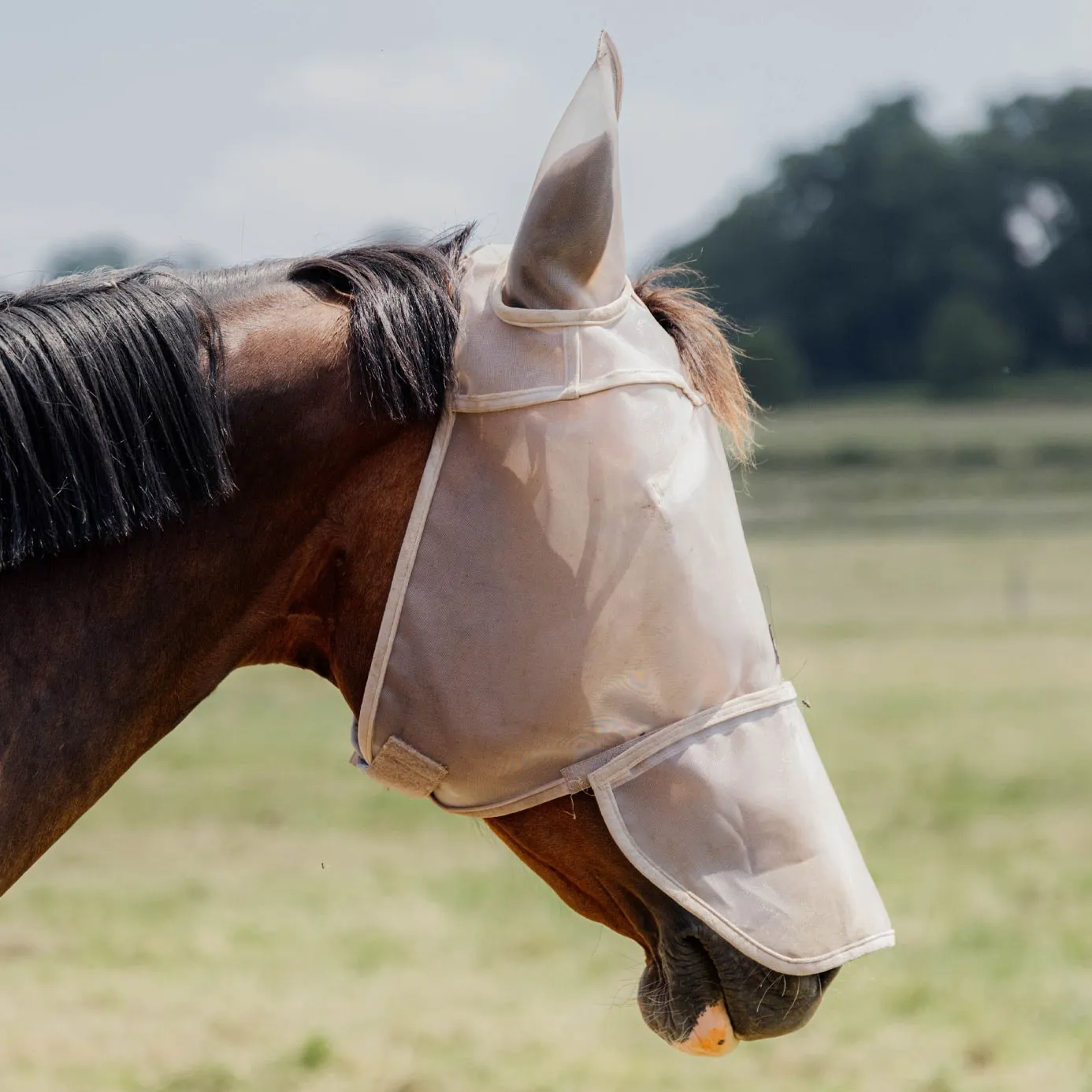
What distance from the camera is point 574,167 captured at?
1.42 metres

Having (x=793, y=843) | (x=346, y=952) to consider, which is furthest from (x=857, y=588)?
(x=793, y=843)

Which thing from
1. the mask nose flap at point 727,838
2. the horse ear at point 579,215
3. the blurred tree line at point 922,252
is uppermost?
the horse ear at point 579,215

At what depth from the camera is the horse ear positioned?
1.42 m

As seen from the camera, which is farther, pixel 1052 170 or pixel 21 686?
pixel 1052 170

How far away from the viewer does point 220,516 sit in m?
1.49

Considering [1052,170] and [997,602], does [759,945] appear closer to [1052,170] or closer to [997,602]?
[997,602]

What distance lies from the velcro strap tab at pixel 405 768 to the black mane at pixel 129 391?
0.36 m

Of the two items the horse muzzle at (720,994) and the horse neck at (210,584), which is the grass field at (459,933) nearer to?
the horse muzzle at (720,994)

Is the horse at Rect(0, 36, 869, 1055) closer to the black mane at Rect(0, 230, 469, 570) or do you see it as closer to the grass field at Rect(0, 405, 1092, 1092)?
the black mane at Rect(0, 230, 469, 570)

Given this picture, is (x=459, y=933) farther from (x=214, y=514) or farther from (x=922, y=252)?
(x=922, y=252)

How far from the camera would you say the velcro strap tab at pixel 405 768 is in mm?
1528

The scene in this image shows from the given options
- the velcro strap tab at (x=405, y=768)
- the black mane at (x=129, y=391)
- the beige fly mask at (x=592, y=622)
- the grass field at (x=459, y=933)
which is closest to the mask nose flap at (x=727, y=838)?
the beige fly mask at (x=592, y=622)

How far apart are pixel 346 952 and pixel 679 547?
4.83 m

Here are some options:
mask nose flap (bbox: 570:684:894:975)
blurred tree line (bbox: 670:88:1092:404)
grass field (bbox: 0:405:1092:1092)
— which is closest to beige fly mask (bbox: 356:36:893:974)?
mask nose flap (bbox: 570:684:894:975)
